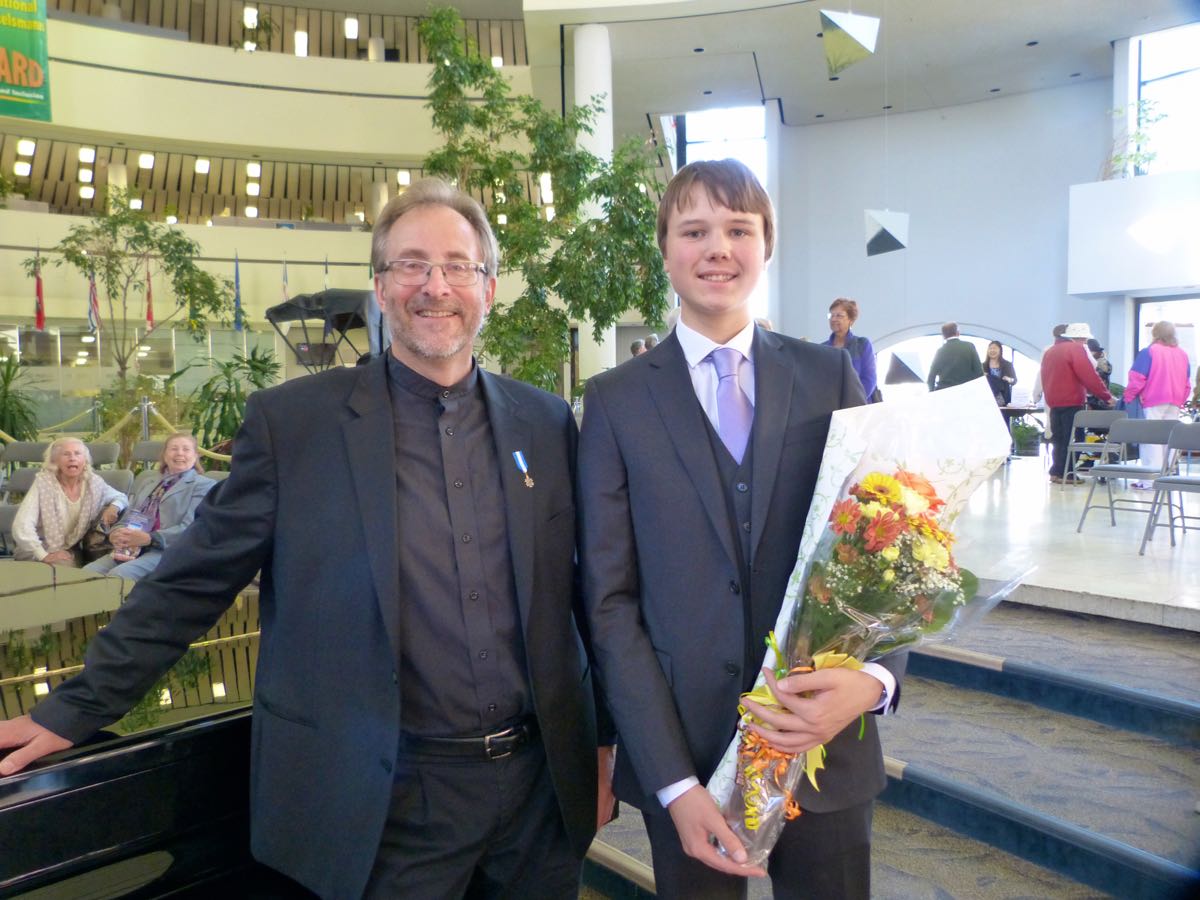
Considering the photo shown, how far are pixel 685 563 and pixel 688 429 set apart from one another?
0.21m

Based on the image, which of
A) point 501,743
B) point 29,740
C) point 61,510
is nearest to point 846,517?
point 501,743

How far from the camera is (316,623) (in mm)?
1451

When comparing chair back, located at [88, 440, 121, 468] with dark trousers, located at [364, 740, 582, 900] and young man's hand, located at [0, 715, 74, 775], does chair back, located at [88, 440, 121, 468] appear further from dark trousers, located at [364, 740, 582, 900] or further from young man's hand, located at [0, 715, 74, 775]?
dark trousers, located at [364, 740, 582, 900]

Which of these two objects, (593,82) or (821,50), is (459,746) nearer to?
(593,82)

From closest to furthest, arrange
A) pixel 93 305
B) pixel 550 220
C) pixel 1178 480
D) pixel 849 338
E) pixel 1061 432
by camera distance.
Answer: pixel 1178 480
pixel 849 338
pixel 550 220
pixel 1061 432
pixel 93 305

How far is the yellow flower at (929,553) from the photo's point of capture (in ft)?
3.86

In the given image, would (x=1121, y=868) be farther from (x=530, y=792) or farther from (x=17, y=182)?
(x=17, y=182)

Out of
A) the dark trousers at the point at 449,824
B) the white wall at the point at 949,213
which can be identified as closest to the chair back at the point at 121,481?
the dark trousers at the point at 449,824

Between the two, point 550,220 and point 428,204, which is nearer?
point 428,204

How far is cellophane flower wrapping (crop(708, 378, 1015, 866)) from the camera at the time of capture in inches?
47.0

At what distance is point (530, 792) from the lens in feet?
4.98

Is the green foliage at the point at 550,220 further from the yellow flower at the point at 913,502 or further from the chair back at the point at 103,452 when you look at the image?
the yellow flower at the point at 913,502

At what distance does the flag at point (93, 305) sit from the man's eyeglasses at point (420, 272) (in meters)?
14.1

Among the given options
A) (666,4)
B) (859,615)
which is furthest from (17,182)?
(859,615)
